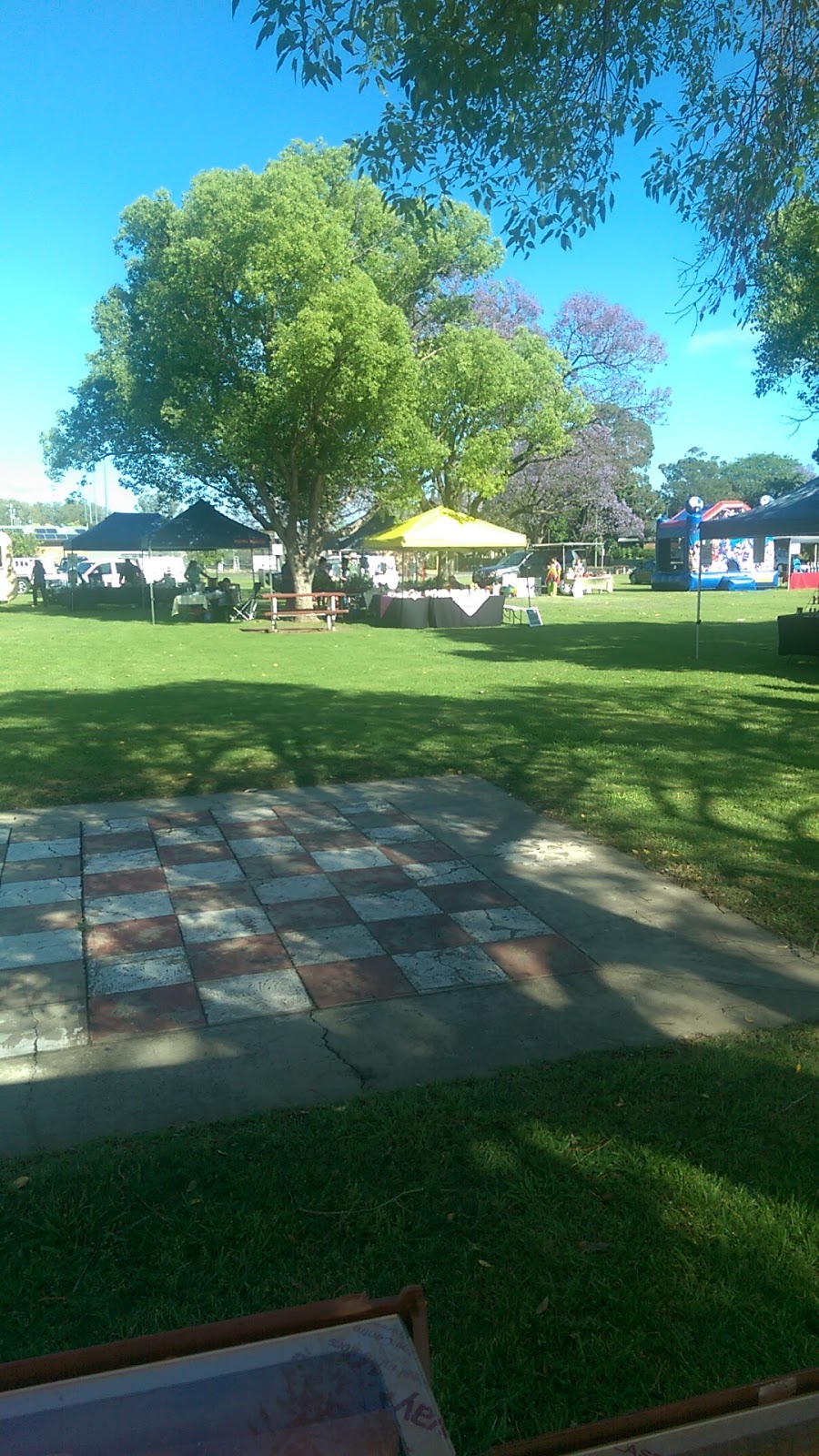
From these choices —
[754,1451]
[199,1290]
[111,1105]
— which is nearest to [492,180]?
[111,1105]

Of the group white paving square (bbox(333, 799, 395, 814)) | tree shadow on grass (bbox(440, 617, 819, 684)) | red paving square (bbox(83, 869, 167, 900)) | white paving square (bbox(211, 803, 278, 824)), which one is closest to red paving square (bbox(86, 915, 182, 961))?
red paving square (bbox(83, 869, 167, 900))

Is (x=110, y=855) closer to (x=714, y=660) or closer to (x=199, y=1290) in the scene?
(x=199, y=1290)

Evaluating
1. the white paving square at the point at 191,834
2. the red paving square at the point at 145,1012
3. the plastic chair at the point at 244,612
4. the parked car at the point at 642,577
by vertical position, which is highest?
the parked car at the point at 642,577

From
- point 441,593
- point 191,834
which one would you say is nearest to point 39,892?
point 191,834

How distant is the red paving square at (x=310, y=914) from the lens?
16.1 ft

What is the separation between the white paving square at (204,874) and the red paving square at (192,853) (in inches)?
2.6

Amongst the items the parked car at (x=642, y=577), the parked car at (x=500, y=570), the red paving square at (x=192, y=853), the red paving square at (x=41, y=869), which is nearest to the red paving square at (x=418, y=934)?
the red paving square at (x=192, y=853)

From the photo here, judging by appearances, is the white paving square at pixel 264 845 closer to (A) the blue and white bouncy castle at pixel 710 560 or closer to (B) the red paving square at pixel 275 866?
(B) the red paving square at pixel 275 866

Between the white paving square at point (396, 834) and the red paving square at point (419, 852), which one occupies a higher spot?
the white paving square at point (396, 834)

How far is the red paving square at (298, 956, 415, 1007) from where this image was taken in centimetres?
409

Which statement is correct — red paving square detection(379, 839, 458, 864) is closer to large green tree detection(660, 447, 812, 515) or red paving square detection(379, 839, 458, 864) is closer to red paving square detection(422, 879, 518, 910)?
red paving square detection(422, 879, 518, 910)

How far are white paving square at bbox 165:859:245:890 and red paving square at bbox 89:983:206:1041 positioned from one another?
52.0 inches

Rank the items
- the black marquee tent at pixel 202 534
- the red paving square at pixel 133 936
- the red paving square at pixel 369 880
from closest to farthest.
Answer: the red paving square at pixel 133 936 < the red paving square at pixel 369 880 < the black marquee tent at pixel 202 534

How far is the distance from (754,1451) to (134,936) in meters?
4.12
